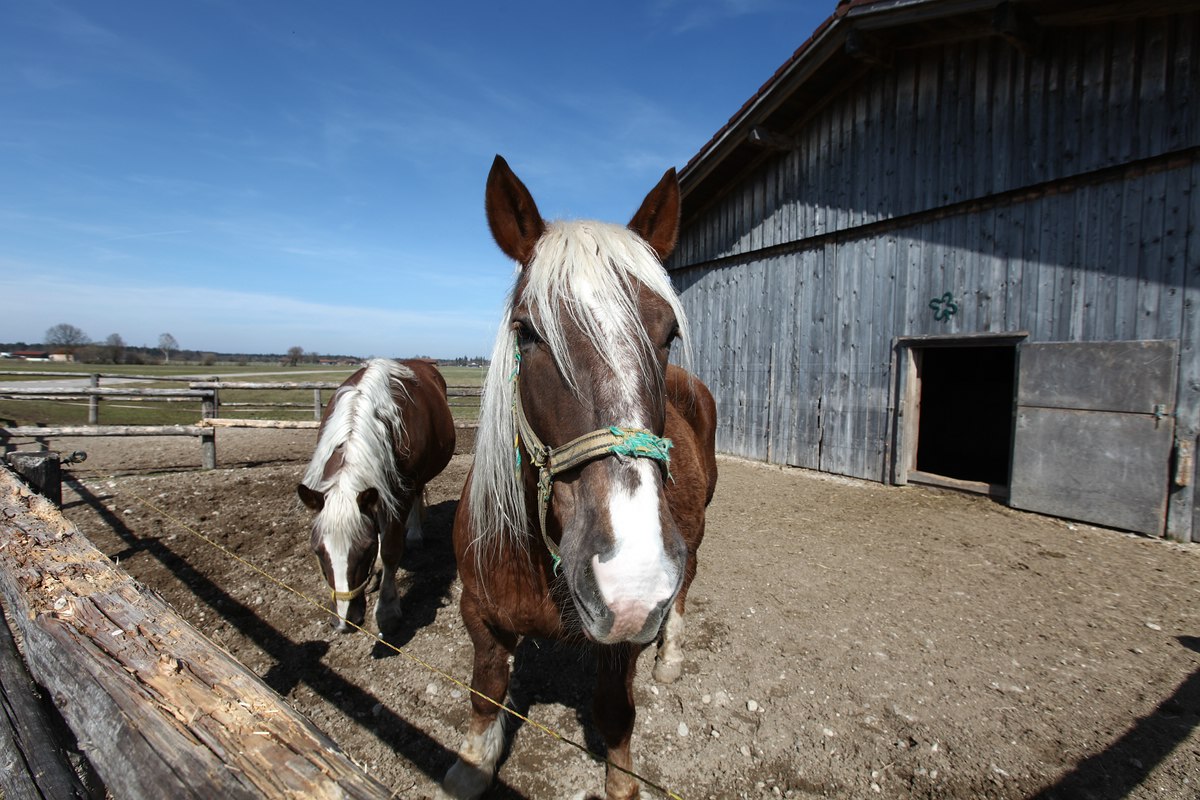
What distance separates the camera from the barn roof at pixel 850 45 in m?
5.80

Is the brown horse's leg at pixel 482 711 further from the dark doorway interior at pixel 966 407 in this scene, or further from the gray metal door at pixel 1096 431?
the dark doorway interior at pixel 966 407

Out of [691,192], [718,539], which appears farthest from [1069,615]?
[691,192]

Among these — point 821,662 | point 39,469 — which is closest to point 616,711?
point 821,662

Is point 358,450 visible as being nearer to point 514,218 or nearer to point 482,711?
point 482,711

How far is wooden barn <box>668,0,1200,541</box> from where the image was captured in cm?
548

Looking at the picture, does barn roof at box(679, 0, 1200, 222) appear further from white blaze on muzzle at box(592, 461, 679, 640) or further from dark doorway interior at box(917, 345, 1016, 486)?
white blaze on muzzle at box(592, 461, 679, 640)

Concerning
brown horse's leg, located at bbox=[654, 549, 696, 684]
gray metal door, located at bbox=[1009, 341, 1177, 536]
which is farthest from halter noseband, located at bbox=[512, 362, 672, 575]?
gray metal door, located at bbox=[1009, 341, 1177, 536]

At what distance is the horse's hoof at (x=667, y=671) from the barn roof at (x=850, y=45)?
7.88 metres

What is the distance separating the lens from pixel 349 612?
3.22m

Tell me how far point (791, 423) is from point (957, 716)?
662 centimetres

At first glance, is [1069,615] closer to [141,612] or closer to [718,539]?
[718,539]

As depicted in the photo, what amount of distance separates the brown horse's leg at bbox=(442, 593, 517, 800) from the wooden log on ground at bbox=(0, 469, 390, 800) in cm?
118

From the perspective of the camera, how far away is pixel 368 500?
3.29m

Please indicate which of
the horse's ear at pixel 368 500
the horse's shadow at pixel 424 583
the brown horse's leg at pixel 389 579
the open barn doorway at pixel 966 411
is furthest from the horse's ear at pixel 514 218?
the open barn doorway at pixel 966 411
